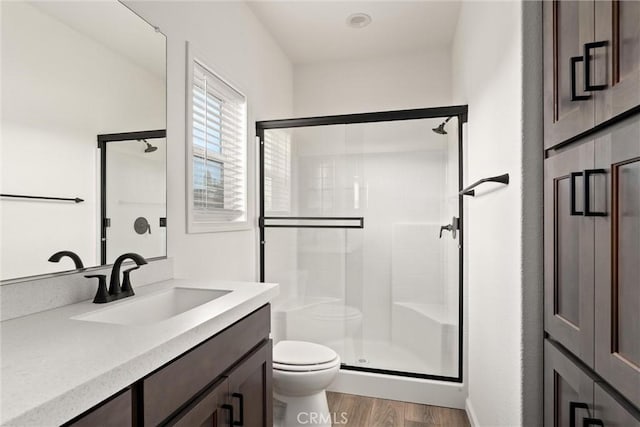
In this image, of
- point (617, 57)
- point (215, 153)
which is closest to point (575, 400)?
point (617, 57)

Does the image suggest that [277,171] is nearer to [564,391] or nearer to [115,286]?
[115,286]

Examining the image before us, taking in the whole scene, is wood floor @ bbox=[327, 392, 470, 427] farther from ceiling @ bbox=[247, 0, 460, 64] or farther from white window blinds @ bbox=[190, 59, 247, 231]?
ceiling @ bbox=[247, 0, 460, 64]

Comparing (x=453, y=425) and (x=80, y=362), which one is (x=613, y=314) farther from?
(x=453, y=425)

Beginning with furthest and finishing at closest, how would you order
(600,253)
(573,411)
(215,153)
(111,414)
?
(215,153)
(573,411)
(600,253)
(111,414)

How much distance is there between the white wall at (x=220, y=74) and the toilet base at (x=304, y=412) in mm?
775

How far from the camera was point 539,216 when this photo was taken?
3.88 feet

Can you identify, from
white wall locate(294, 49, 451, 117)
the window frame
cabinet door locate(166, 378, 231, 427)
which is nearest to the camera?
cabinet door locate(166, 378, 231, 427)

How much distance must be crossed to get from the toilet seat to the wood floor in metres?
0.41

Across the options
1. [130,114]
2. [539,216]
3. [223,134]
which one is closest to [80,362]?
[130,114]

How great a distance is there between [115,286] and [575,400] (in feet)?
4.58

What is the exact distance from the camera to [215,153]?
2084mm

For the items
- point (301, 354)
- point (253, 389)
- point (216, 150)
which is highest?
point (216, 150)

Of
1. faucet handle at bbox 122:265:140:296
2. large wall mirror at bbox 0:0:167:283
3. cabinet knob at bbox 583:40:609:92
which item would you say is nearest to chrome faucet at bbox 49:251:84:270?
large wall mirror at bbox 0:0:167:283

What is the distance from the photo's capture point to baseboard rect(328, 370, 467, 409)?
7.41 ft
